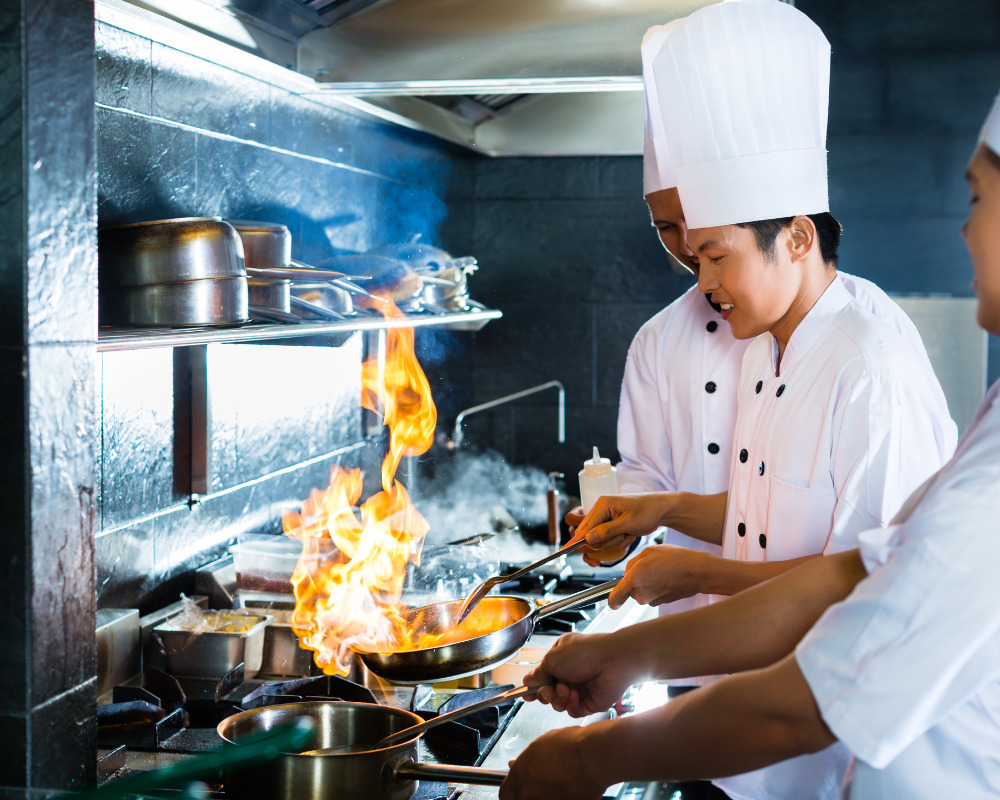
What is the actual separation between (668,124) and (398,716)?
3.97 feet

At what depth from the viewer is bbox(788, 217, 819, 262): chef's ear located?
1.69 m

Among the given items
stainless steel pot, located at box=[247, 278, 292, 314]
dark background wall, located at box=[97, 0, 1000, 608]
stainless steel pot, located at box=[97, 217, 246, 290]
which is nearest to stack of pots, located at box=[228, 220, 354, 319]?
stainless steel pot, located at box=[247, 278, 292, 314]

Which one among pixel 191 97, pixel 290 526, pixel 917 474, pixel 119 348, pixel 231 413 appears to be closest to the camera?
pixel 119 348

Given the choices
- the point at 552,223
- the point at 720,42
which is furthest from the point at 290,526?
the point at 552,223

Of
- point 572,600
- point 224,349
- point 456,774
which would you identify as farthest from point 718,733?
point 224,349

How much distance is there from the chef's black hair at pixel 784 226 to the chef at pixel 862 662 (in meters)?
0.71

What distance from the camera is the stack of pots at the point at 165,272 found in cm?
151

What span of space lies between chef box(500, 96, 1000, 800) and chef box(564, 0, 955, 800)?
1.45ft

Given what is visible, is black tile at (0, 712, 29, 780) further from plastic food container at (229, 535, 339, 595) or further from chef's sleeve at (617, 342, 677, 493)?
chef's sleeve at (617, 342, 677, 493)

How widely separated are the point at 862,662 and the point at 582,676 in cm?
41

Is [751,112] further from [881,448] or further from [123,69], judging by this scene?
[123,69]

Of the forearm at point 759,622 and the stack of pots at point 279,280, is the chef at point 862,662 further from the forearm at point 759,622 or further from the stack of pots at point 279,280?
the stack of pots at point 279,280

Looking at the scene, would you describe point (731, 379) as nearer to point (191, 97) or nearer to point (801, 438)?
point (801, 438)

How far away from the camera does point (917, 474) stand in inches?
58.1
